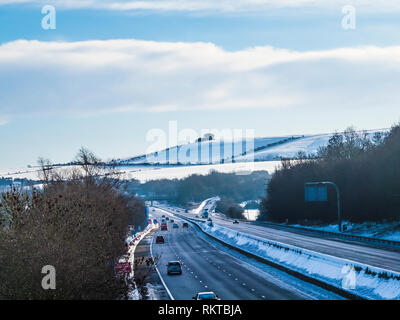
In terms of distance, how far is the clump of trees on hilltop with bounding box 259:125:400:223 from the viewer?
90938 millimetres

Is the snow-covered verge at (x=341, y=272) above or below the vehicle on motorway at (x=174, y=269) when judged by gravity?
above

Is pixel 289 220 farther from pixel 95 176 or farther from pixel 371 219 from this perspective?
pixel 95 176

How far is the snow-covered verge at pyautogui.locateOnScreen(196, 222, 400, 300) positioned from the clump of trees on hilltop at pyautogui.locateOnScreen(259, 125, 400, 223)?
103 ft

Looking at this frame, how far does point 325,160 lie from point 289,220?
16442mm

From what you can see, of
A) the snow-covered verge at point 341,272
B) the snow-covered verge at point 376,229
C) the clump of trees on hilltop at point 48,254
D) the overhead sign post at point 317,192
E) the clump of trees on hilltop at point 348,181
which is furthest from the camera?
the overhead sign post at point 317,192

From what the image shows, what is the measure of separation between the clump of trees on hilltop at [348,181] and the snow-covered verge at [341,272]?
31.5 meters

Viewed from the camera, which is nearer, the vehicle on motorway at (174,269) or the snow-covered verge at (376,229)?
the vehicle on motorway at (174,269)

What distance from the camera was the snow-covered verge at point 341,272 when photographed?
33.1 metres

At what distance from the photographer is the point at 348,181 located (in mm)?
105250

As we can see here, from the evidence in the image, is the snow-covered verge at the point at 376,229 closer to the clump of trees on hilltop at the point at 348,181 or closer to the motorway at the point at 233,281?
the clump of trees on hilltop at the point at 348,181

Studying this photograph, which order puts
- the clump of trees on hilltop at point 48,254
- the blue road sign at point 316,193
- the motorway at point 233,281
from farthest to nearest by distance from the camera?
the blue road sign at point 316,193, the motorway at point 233,281, the clump of trees on hilltop at point 48,254

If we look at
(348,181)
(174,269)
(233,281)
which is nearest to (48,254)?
(233,281)

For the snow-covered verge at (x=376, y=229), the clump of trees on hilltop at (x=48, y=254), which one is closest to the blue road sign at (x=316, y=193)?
the snow-covered verge at (x=376, y=229)
